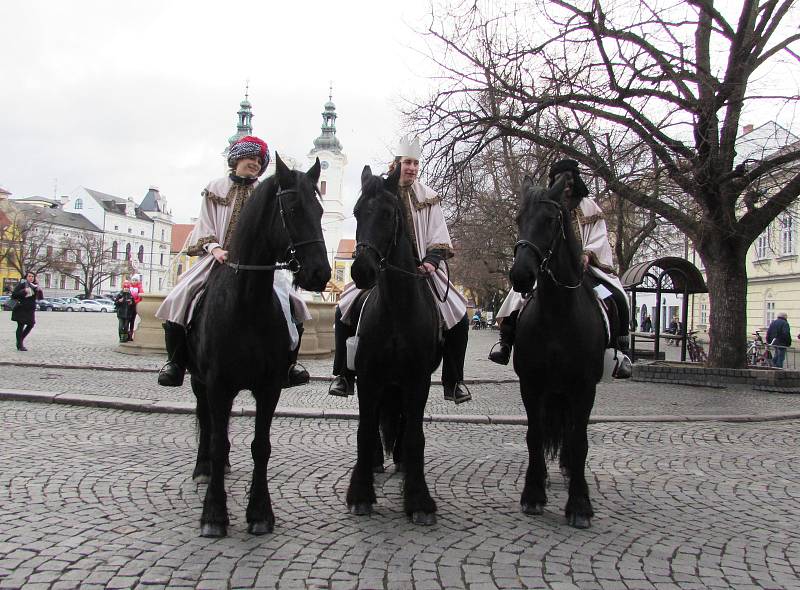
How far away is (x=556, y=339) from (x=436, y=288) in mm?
1098

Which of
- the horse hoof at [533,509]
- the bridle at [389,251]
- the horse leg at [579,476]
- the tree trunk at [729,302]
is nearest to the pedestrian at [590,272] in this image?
the horse leg at [579,476]

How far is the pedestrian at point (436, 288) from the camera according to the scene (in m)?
5.62

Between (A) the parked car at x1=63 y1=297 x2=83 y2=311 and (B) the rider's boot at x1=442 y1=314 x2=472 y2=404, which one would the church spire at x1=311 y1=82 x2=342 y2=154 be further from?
(B) the rider's boot at x1=442 y1=314 x2=472 y2=404

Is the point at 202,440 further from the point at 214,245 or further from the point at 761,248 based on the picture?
the point at 761,248

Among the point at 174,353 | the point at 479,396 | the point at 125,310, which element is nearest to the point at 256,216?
the point at 174,353

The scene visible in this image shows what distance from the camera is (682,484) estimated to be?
6109mm

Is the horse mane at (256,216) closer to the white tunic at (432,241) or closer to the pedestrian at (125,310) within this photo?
the white tunic at (432,241)

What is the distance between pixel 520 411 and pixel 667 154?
7.78 metres

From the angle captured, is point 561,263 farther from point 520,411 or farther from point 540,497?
point 520,411

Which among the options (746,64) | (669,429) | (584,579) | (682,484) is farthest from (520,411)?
(746,64)

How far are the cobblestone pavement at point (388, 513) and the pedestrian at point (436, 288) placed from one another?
93 centimetres

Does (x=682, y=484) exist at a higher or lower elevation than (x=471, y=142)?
lower

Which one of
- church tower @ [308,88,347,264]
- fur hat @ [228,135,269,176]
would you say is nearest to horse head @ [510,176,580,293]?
fur hat @ [228,135,269,176]

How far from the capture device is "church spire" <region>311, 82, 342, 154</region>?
367 feet
